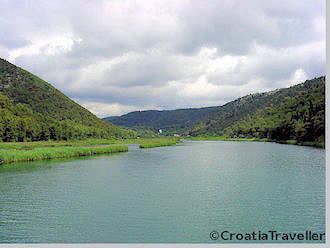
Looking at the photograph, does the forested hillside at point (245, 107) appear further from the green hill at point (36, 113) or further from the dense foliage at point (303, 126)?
the dense foliage at point (303, 126)

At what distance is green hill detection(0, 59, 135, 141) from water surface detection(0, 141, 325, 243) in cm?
3057

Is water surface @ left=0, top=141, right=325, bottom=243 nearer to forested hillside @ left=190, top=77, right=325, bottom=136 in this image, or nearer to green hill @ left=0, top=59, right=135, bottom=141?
green hill @ left=0, top=59, right=135, bottom=141

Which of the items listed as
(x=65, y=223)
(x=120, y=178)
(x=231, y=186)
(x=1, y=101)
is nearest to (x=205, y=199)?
(x=231, y=186)

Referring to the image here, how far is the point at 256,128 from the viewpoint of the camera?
296ft

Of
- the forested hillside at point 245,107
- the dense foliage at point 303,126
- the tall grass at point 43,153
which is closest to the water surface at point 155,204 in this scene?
the tall grass at point 43,153

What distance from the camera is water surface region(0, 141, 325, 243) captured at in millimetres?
12938

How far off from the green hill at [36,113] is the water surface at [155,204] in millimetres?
30574

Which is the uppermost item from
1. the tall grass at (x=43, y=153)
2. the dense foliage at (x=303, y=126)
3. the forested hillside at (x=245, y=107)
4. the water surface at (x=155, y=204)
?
the forested hillside at (x=245, y=107)

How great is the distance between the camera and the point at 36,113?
77.0 m

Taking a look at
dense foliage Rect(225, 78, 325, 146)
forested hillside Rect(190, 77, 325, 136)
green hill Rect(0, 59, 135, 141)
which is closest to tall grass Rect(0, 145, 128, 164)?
green hill Rect(0, 59, 135, 141)

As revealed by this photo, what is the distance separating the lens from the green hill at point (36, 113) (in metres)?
53.7

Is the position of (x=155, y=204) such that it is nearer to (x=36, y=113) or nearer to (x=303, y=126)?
(x=303, y=126)
